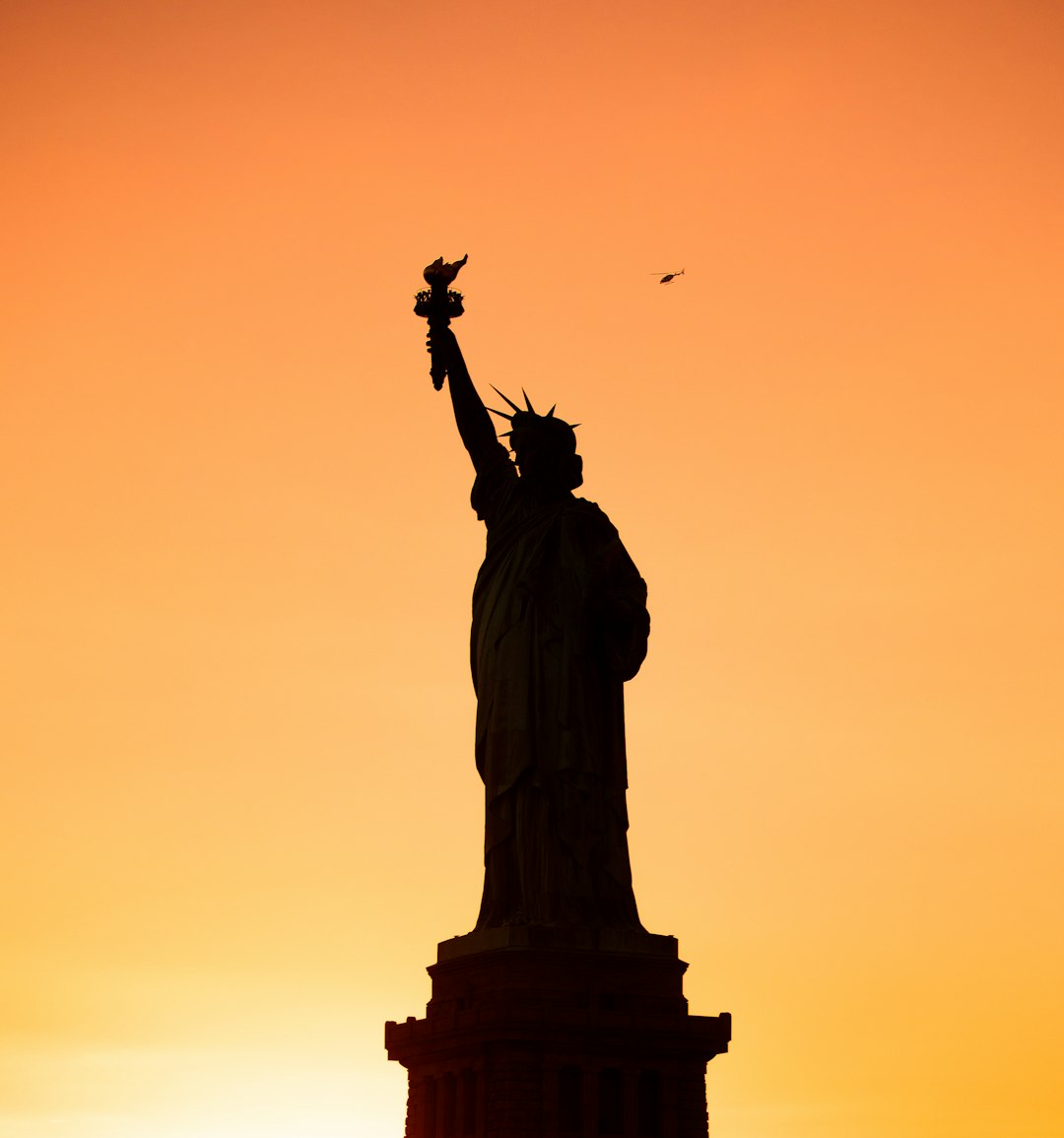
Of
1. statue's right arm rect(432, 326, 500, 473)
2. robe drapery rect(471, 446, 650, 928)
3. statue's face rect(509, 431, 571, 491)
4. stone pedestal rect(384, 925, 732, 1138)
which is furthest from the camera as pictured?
statue's right arm rect(432, 326, 500, 473)

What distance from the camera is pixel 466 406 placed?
32750 millimetres

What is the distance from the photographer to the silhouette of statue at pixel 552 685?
29.8 m

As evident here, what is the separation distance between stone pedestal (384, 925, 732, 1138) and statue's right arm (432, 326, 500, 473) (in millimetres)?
6682

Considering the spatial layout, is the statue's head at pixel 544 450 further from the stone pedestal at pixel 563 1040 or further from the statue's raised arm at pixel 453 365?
the stone pedestal at pixel 563 1040

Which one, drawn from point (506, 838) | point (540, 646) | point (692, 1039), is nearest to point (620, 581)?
point (540, 646)

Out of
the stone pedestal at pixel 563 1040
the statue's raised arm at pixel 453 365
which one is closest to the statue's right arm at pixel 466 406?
the statue's raised arm at pixel 453 365

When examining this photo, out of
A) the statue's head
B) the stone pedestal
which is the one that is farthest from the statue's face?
the stone pedestal

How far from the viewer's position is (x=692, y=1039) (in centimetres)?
2917

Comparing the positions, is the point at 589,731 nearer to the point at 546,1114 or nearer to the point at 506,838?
the point at 506,838

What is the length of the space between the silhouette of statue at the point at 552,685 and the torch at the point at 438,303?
→ 1.27 metres

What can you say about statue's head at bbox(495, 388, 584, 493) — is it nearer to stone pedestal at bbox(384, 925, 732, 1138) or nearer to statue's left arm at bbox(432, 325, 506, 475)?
statue's left arm at bbox(432, 325, 506, 475)

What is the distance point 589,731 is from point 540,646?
47.8 inches

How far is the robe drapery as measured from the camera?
97.6 feet

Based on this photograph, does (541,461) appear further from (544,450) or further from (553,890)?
(553,890)
